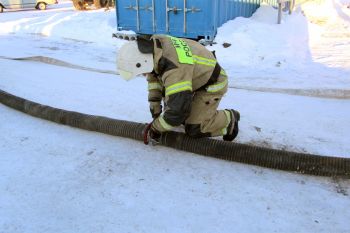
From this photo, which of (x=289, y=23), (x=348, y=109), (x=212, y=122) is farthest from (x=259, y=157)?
(x=289, y=23)

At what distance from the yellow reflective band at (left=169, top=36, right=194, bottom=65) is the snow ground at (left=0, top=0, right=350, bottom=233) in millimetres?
816

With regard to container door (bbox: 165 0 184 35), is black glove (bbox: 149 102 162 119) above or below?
below

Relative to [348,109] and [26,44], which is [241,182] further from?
[26,44]

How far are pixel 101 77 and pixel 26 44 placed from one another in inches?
174

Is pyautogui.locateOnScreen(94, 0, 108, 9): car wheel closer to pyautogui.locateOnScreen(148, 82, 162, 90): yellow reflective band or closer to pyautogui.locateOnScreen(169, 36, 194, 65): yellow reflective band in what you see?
pyautogui.locateOnScreen(148, 82, 162, 90): yellow reflective band

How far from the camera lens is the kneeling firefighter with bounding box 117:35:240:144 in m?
2.59

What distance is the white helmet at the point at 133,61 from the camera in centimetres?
260

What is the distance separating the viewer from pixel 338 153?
3045 millimetres

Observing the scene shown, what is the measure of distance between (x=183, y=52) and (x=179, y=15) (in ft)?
19.5

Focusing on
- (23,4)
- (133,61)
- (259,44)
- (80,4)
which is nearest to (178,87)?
(133,61)

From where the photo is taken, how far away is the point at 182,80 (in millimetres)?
2586

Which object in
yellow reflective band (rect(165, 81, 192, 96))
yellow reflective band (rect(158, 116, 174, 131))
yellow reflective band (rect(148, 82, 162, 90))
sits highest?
yellow reflective band (rect(165, 81, 192, 96))

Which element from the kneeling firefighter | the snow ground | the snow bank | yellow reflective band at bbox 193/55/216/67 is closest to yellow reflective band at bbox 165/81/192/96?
the kneeling firefighter

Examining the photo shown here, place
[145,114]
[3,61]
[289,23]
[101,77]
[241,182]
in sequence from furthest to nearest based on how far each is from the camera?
1. [289,23]
2. [3,61]
3. [101,77]
4. [145,114]
5. [241,182]
